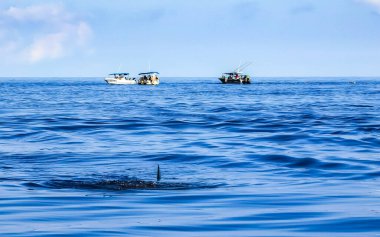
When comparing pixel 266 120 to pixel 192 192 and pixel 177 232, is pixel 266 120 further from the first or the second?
pixel 177 232

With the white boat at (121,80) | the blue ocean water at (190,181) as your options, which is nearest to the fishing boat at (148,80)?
the white boat at (121,80)

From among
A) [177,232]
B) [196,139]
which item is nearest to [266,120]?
[196,139]

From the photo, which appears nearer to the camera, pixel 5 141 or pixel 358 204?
pixel 358 204

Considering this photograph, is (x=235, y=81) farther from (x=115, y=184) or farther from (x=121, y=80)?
(x=115, y=184)

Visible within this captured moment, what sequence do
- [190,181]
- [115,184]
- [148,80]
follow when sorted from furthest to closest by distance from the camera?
[148,80]
[190,181]
[115,184]

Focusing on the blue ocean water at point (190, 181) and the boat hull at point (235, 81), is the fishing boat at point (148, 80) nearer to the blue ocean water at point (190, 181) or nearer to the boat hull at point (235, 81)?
the boat hull at point (235, 81)

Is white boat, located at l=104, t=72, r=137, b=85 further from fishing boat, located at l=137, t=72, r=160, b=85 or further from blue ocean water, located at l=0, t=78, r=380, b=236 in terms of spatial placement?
blue ocean water, located at l=0, t=78, r=380, b=236

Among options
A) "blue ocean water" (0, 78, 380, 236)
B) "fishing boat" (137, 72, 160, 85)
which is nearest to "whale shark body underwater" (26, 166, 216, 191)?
"blue ocean water" (0, 78, 380, 236)

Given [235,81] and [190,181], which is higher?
[190,181]

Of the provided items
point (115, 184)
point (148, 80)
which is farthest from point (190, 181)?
point (148, 80)

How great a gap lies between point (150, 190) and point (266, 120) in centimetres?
2831

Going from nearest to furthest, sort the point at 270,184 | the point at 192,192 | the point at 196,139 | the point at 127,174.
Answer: the point at 192,192, the point at 270,184, the point at 127,174, the point at 196,139

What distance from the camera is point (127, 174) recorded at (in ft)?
65.3

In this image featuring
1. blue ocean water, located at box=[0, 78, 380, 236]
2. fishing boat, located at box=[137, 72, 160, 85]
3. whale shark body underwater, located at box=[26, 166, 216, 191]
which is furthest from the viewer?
fishing boat, located at box=[137, 72, 160, 85]
